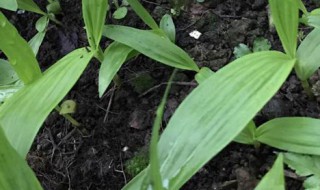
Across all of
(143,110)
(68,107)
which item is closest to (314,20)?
(143,110)

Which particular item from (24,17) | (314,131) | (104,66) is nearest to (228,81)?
(314,131)

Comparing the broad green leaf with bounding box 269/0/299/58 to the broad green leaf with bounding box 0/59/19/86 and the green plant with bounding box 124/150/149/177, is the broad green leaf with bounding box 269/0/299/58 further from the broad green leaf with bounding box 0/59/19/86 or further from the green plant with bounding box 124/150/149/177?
the broad green leaf with bounding box 0/59/19/86

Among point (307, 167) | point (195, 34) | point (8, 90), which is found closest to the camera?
point (307, 167)

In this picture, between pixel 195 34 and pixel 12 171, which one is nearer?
pixel 12 171

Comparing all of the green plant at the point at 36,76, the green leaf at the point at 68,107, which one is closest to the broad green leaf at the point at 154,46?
the green plant at the point at 36,76

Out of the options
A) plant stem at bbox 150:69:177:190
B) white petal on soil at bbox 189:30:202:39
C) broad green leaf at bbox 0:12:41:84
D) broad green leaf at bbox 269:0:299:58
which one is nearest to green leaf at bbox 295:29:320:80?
broad green leaf at bbox 269:0:299:58

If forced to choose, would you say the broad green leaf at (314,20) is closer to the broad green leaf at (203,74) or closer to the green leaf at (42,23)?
the broad green leaf at (203,74)

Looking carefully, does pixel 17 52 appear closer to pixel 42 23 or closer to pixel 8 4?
pixel 8 4
